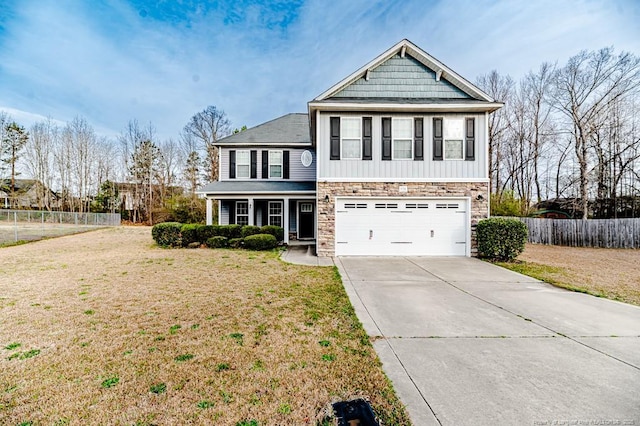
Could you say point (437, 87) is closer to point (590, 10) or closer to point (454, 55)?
point (590, 10)

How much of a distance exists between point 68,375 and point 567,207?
27.0m

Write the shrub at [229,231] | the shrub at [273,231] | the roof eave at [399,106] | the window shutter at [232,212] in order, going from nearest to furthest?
the roof eave at [399,106] < the shrub at [229,231] < the shrub at [273,231] < the window shutter at [232,212]

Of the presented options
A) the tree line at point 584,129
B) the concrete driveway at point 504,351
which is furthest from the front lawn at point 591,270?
the tree line at point 584,129

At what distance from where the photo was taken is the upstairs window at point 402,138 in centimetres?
1028

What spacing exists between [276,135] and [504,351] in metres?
14.9

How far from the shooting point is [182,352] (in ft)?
11.1

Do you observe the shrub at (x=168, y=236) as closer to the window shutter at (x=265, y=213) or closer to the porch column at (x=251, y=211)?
the porch column at (x=251, y=211)

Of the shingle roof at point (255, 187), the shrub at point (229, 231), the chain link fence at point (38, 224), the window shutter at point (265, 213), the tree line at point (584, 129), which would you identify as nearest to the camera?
the shrub at point (229, 231)

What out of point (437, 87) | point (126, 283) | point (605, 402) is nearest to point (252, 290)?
point (126, 283)

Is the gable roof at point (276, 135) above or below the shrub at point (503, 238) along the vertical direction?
above

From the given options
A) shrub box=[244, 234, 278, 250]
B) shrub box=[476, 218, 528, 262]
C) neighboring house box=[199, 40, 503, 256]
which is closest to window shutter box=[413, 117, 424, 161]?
neighboring house box=[199, 40, 503, 256]

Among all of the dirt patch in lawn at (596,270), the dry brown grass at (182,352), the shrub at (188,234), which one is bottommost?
the dirt patch in lawn at (596,270)

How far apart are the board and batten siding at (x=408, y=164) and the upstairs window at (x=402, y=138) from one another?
199 mm

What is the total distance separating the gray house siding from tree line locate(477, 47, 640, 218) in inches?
431
